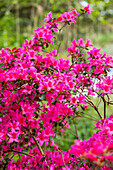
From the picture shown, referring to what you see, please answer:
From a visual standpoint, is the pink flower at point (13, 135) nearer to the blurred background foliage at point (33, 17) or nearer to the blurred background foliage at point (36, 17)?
the blurred background foliage at point (36, 17)

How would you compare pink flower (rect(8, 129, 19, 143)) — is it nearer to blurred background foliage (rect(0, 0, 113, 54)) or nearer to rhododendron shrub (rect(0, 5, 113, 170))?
rhododendron shrub (rect(0, 5, 113, 170))

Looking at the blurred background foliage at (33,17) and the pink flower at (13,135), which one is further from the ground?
the blurred background foliage at (33,17)

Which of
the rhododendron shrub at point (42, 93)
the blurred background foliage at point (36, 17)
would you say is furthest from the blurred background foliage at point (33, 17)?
the rhododendron shrub at point (42, 93)

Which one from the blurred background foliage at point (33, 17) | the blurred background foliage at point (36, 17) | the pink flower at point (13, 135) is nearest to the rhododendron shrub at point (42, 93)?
the pink flower at point (13, 135)

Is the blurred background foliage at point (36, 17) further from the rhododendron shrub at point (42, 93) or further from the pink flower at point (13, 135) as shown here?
the pink flower at point (13, 135)

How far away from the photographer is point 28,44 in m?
1.31

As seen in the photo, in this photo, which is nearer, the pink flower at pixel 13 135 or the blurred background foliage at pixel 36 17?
the pink flower at pixel 13 135

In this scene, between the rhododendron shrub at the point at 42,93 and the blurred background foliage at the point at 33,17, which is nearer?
the rhododendron shrub at the point at 42,93

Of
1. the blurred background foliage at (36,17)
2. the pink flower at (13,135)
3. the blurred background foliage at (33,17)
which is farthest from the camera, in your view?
the blurred background foliage at (33,17)

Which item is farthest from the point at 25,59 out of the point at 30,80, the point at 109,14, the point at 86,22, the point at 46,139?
the point at 86,22

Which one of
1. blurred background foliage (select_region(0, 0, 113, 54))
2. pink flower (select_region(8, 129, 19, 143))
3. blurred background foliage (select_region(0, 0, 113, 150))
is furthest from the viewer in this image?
blurred background foliage (select_region(0, 0, 113, 54))

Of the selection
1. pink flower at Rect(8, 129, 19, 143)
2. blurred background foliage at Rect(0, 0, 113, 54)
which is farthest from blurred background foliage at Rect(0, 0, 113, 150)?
pink flower at Rect(8, 129, 19, 143)

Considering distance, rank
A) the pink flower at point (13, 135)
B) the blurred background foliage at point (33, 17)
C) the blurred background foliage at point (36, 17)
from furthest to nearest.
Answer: the blurred background foliage at point (33, 17), the blurred background foliage at point (36, 17), the pink flower at point (13, 135)

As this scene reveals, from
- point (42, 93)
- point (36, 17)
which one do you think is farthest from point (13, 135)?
point (36, 17)
